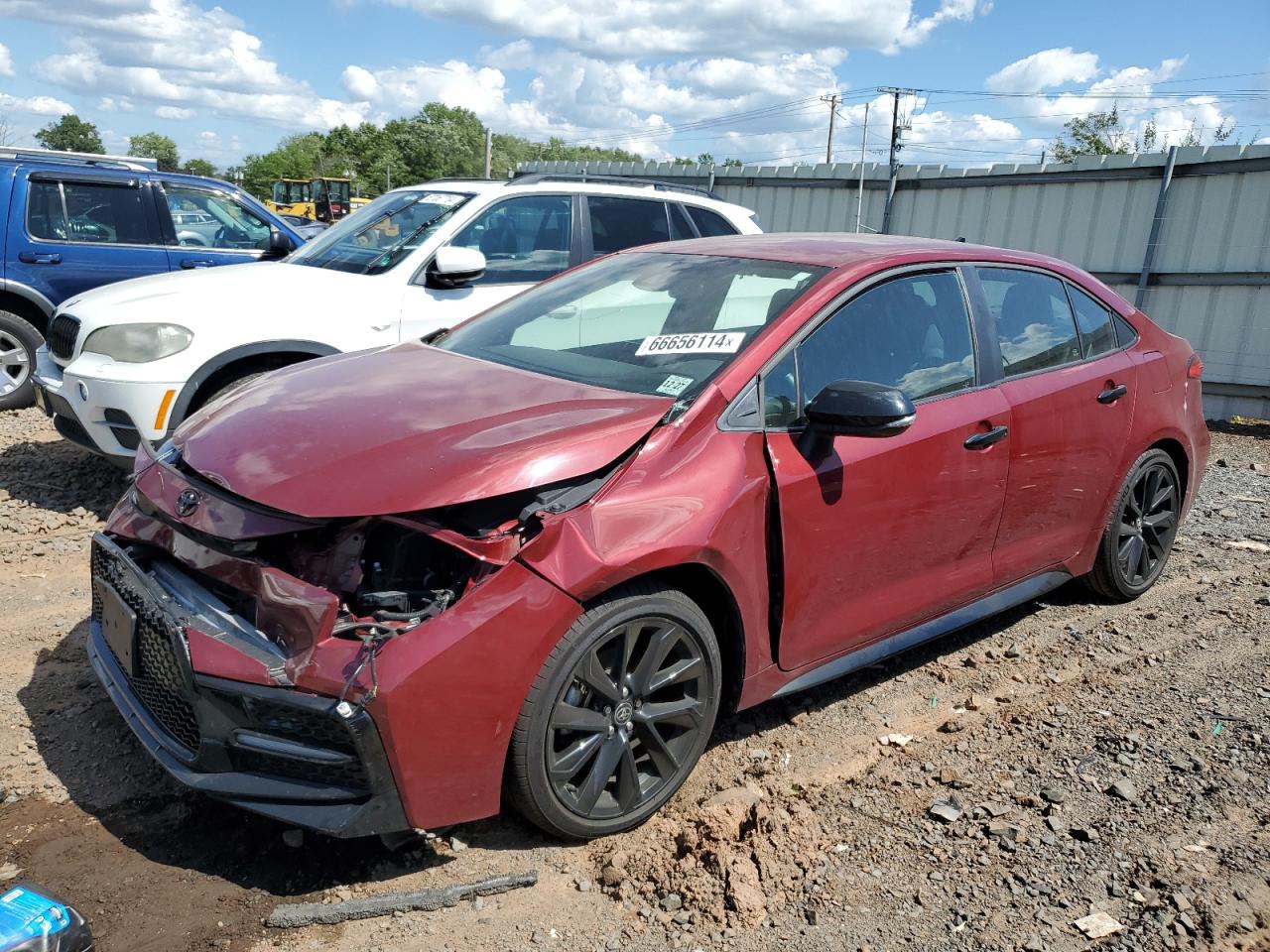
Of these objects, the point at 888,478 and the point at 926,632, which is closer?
the point at 888,478

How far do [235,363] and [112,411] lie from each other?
672 mm

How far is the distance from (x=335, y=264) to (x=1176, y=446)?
5026 mm

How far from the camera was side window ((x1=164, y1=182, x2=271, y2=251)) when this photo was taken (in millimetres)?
8828

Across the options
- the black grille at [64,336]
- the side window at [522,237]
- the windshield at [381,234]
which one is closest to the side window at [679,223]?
the side window at [522,237]

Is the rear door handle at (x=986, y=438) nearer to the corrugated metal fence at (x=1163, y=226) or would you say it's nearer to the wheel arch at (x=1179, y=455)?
the wheel arch at (x=1179, y=455)

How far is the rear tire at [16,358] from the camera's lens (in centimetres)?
812

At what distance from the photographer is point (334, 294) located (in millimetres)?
5867

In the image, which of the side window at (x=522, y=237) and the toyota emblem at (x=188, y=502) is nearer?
the toyota emblem at (x=188, y=502)

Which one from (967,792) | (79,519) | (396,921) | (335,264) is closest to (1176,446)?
(967,792)

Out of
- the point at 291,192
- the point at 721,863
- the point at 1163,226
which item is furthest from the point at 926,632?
the point at 291,192

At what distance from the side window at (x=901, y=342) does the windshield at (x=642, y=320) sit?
7.7 inches

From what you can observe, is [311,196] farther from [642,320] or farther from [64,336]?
[642,320]

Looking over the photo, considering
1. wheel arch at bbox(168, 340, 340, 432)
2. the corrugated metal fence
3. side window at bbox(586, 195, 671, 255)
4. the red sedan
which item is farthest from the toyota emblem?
the corrugated metal fence

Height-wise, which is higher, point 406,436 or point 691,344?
point 691,344
